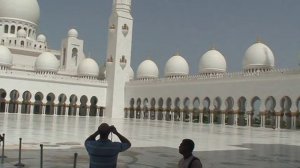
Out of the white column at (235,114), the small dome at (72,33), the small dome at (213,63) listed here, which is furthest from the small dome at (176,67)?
the small dome at (72,33)

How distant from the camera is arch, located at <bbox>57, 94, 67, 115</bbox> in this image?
3828 cm

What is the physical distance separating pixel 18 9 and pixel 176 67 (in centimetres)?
1849

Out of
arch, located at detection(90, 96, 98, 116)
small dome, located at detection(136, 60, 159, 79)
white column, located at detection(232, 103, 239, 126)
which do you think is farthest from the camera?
small dome, located at detection(136, 60, 159, 79)

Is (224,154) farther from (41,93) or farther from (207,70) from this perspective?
(41,93)

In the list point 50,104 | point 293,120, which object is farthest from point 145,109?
point 293,120

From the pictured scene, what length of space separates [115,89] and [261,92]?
15.3m

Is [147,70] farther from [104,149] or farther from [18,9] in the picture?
[104,149]

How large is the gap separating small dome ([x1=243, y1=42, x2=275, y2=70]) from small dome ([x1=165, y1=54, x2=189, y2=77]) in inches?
317

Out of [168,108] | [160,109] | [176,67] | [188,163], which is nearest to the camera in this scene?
[188,163]

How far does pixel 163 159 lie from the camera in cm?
764

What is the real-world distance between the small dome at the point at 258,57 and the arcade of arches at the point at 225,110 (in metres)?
2.89

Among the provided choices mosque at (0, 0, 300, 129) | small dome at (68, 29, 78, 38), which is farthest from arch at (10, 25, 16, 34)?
small dome at (68, 29, 78, 38)

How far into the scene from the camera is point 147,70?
4200 cm

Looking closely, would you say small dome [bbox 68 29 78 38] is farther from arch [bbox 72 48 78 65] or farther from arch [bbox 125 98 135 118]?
arch [bbox 125 98 135 118]
